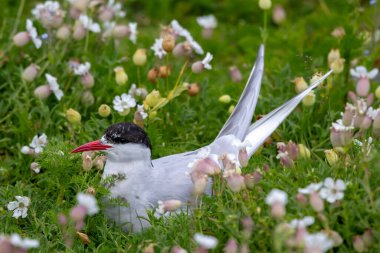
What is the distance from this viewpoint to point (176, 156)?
11.1 ft

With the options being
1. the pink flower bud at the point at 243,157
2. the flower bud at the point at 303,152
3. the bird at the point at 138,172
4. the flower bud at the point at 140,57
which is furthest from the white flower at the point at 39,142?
the flower bud at the point at 303,152

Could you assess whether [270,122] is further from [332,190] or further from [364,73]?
[332,190]

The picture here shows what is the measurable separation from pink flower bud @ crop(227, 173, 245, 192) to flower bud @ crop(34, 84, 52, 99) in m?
1.52

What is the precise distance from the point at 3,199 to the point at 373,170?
1459mm

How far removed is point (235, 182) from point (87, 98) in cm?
153

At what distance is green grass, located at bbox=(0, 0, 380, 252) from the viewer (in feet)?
8.69

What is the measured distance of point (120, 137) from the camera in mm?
3188

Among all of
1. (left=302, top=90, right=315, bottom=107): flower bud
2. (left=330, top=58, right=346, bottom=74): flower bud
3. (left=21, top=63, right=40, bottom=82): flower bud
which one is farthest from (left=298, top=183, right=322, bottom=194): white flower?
(left=21, top=63, right=40, bottom=82): flower bud

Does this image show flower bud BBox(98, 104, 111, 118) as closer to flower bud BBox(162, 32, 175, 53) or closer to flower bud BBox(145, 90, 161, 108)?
flower bud BBox(145, 90, 161, 108)

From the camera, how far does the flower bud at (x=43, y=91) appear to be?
152 inches

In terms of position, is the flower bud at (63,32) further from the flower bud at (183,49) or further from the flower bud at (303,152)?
the flower bud at (303,152)

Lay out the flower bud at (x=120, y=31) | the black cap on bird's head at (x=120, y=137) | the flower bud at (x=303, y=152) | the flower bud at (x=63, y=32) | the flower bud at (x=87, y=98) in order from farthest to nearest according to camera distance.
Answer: the flower bud at (x=120, y=31), the flower bud at (x=63, y=32), the flower bud at (x=87, y=98), the black cap on bird's head at (x=120, y=137), the flower bud at (x=303, y=152)


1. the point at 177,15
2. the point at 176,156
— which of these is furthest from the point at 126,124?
the point at 177,15

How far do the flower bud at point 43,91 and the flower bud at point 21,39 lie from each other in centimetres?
31
